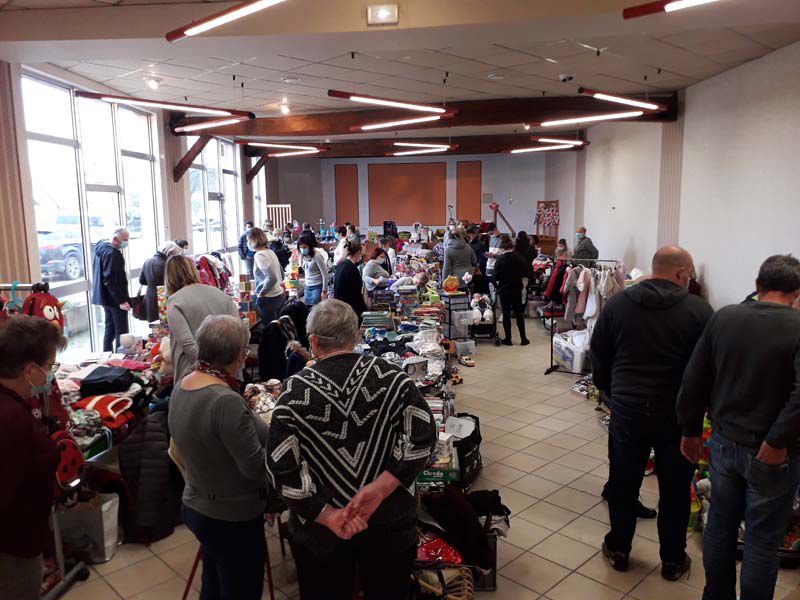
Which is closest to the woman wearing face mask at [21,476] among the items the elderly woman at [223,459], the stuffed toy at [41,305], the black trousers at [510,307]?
the elderly woman at [223,459]

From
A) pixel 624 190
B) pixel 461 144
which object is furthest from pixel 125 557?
pixel 461 144

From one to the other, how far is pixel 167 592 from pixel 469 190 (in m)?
17.1

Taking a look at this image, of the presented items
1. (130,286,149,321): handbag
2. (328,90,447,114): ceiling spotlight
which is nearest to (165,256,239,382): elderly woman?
(328,90,447,114): ceiling spotlight

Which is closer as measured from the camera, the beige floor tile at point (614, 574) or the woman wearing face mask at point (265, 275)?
the beige floor tile at point (614, 574)

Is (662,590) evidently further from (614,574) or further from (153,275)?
(153,275)

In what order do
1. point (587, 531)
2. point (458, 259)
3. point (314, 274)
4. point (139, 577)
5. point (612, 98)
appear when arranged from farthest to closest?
point (458, 259), point (314, 274), point (612, 98), point (587, 531), point (139, 577)

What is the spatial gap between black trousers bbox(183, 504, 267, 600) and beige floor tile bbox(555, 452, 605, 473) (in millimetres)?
3073

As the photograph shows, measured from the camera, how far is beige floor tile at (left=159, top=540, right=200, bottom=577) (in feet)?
11.4

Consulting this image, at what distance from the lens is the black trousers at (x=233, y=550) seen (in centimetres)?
227

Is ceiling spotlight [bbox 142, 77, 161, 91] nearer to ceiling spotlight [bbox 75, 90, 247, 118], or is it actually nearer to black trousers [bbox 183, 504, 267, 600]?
ceiling spotlight [bbox 75, 90, 247, 118]

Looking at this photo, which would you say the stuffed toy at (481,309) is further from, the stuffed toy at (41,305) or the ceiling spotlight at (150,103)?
the stuffed toy at (41,305)

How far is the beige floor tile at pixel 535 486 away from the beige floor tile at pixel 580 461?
14.7 inches

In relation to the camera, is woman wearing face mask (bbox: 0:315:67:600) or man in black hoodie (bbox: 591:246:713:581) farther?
man in black hoodie (bbox: 591:246:713:581)

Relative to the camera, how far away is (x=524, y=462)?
4.82 m
